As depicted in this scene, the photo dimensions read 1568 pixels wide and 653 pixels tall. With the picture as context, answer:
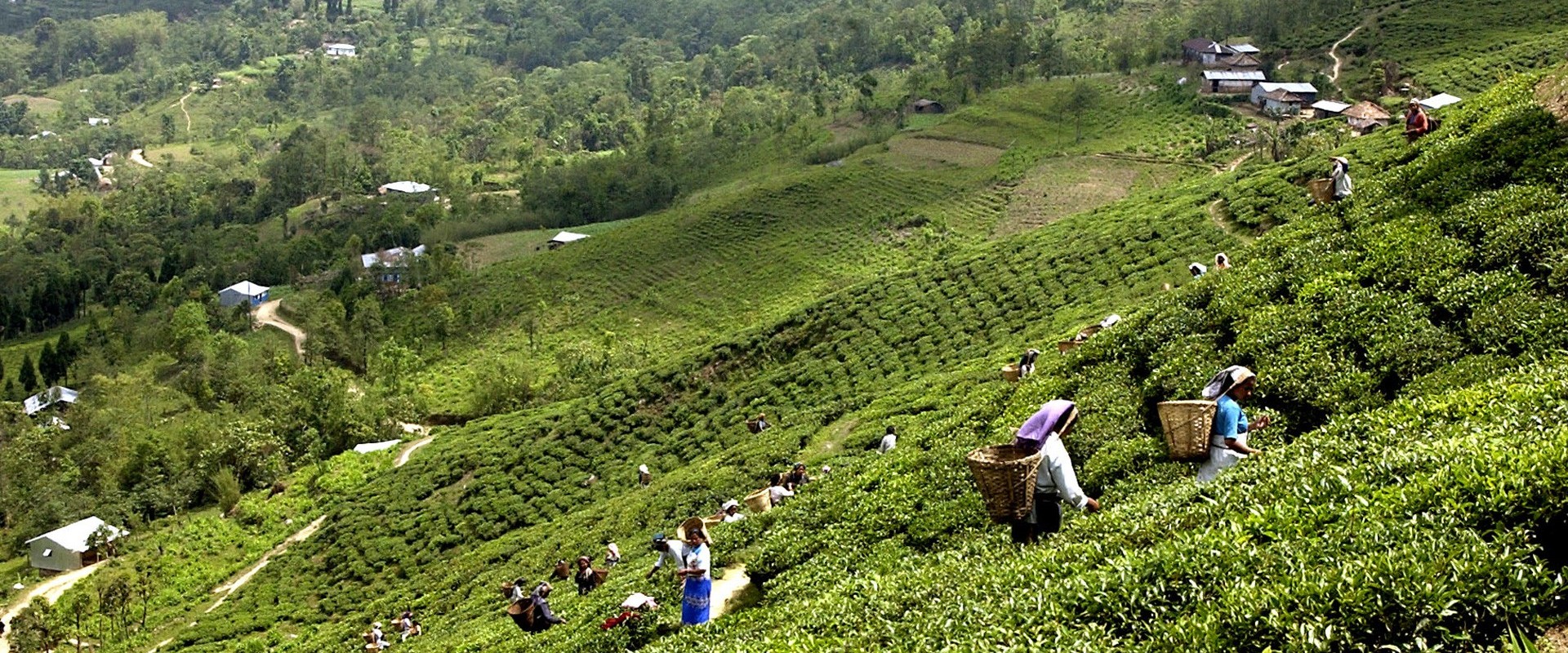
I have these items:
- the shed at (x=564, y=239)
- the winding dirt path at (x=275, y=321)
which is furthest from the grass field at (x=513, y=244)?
the winding dirt path at (x=275, y=321)

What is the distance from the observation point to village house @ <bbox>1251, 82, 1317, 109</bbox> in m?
68.2

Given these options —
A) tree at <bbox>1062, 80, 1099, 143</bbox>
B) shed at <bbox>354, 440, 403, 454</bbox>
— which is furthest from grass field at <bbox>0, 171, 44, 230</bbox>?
tree at <bbox>1062, 80, 1099, 143</bbox>

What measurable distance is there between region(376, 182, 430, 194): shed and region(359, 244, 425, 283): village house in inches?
1060

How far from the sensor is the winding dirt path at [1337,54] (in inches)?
2857

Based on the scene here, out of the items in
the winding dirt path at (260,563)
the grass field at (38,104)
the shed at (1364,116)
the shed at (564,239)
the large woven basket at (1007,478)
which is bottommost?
the grass field at (38,104)

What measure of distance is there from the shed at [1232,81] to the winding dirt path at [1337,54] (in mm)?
4232

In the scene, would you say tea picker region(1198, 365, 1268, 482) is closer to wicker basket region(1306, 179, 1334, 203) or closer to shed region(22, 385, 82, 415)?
wicker basket region(1306, 179, 1334, 203)

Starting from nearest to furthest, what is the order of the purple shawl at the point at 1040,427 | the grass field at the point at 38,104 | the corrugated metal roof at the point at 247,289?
the purple shawl at the point at 1040,427, the corrugated metal roof at the point at 247,289, the grass field at the point at 38,104

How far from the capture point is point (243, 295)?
81562mm

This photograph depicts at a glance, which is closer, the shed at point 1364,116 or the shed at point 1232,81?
the shed at point 1364,116

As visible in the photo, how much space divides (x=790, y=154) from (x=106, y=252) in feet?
211

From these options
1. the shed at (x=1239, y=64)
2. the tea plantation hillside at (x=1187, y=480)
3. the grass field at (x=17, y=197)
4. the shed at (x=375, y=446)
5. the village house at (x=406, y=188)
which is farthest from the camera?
the grass field at (x=17, y=197)

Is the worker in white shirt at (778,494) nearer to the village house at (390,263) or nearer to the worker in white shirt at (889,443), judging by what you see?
the worker in white shirt at (889,443)

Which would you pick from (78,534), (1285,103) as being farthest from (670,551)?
(1285,103)
